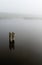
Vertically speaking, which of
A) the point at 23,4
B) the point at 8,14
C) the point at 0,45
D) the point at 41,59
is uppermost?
the point at 23,4

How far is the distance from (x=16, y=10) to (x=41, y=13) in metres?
1.00

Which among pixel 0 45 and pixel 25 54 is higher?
pixel 0 45

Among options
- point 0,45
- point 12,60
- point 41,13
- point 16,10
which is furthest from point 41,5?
point 12,60

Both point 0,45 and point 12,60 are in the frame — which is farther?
point 0,45

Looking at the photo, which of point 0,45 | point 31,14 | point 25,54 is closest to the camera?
point 25,54

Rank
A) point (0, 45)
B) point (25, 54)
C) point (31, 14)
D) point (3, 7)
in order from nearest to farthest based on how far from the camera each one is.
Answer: point (25, 54) → point (0, 45) → point (3, 7) → point (31, 14)

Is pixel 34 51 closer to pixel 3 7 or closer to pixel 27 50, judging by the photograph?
pixel 27 50

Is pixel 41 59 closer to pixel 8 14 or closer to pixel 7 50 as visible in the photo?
pixel 7 50

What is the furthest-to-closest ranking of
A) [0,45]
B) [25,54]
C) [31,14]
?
[31,14], [0,45], [25,54]

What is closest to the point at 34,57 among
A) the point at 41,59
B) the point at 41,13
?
the point at 41,59

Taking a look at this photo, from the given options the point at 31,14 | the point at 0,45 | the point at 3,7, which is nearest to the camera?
the point at 0,45

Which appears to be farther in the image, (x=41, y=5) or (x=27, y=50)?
(x=41, y=5)

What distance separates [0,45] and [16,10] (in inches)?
135

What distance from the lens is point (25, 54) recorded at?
1.17m
